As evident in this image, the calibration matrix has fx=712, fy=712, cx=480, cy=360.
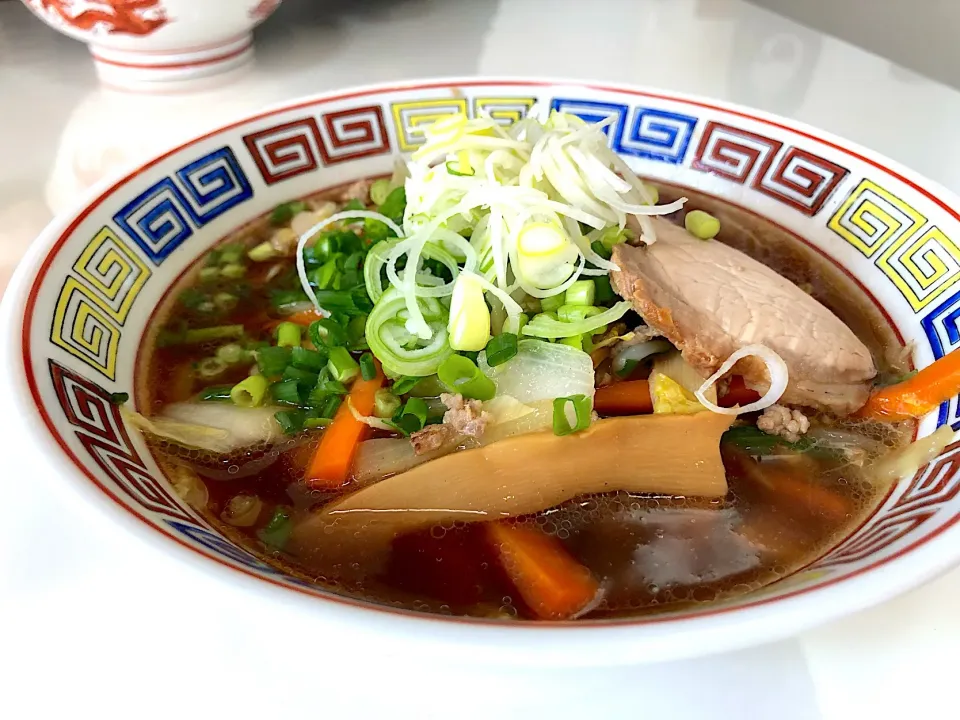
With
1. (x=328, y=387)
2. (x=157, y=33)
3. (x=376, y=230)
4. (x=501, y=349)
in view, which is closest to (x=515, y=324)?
(x=501, y=349)

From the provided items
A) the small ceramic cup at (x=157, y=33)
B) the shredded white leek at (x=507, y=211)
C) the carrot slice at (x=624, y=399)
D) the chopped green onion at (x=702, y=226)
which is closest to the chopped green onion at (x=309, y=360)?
the shredded white leek at (x=507, y=211)

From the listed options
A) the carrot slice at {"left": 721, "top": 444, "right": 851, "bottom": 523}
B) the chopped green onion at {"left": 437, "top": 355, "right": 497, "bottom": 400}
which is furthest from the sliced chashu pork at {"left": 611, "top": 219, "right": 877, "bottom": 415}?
the chopped green onion at {"left": 437, "top": 355, "right": 497, "bottom": 400}

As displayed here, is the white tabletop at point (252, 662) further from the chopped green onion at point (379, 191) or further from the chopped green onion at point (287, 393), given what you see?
the chopped green onion at point (379, 191)

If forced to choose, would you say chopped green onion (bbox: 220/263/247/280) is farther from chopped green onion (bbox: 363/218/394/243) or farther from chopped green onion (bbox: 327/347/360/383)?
chopped green onion (bbox: 327/347/360/383)

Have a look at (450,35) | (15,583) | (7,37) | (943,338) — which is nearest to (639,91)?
(943,338)

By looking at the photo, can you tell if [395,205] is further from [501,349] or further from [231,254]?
[501,349]
